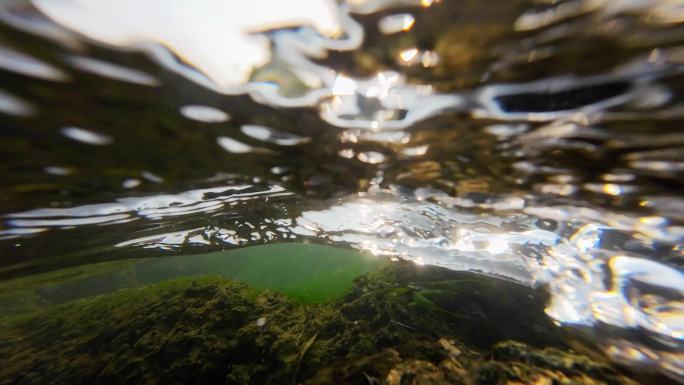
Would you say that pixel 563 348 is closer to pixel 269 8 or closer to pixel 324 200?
pixel 324 200

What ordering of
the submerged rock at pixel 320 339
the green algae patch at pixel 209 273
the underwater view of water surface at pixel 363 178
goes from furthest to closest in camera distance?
the green algae patch at pixel 209 273 → the submerged rock at pixel 320 339 → the underwater view of water surface at pixel 363 178

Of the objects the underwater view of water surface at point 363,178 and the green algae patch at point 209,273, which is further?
the green algae patch at point 209,273

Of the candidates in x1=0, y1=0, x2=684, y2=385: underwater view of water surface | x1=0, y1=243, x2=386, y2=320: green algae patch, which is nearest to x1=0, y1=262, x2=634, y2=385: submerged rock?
x1=0, y1=0, x2=684, y2=385: underwater view of water surface

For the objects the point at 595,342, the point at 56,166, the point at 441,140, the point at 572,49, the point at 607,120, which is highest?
the point at 572,49

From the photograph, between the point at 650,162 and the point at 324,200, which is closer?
the point at 650,162

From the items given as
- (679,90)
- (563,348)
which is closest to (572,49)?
(679,90)

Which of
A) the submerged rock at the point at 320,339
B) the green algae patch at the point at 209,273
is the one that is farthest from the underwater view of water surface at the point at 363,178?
the green algae patch at the point at 209,273

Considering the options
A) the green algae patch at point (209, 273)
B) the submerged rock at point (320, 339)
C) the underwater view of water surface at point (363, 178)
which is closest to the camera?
the underwater view of water surface at point (363, 178)

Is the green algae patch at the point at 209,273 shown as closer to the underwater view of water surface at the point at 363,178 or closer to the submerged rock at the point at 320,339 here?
the underwater view of water surface at the point at 363,178
